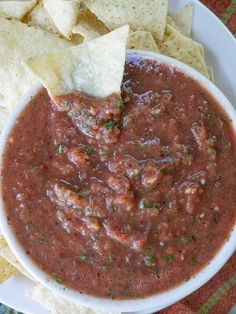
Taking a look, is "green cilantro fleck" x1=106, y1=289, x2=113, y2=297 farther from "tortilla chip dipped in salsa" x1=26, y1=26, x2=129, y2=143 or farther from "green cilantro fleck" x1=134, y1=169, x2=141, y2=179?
"tortilla chip dipped in salsa" x1=26, y1=26, x2=129, y2=143

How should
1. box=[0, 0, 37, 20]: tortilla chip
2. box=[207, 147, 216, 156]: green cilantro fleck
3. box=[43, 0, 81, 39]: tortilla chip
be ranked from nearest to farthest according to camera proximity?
box=[207, 147, 216, 156]: green cilantro fleck < box=[43, 0, 81, 39]: tortilla chip < box=[0, 0, 37, 20]: tortilla chip

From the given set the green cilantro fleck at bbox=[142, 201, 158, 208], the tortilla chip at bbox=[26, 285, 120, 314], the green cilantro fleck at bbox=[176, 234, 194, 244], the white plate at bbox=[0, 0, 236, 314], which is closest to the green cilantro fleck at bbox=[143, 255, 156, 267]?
the green cilantro fleck at bbox=[176, 234, 194, 244]

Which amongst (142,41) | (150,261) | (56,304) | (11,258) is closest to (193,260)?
(150,261)

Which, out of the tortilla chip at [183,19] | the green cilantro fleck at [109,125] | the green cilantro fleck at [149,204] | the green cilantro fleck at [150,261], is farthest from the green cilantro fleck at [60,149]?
the tortilla chip at [183,19]

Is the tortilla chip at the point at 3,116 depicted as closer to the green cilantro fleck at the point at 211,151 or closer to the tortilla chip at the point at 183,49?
the tortilla chip at the point at 183,49

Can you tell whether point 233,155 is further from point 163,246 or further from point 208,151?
point 163,246

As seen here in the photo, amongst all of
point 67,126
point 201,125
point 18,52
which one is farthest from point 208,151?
point 18,52

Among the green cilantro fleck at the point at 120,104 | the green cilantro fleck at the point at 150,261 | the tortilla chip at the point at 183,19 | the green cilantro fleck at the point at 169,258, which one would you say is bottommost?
the green cilantro fleck at the point at 150,261
